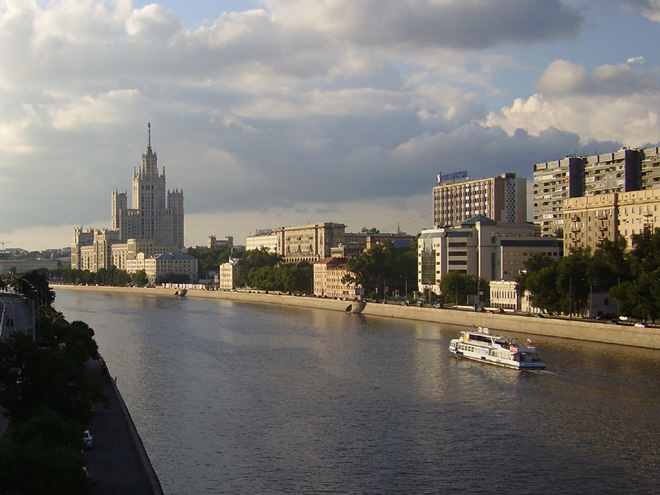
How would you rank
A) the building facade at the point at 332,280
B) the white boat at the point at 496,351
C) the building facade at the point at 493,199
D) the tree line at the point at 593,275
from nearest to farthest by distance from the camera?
the white boat at the point at 496,351 < the tree line at the point at 593,275 < the building facade at the point at 332,280 < the building facade at the point at 493,199

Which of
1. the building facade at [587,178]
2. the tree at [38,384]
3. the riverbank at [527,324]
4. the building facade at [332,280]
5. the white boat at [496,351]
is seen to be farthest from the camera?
the building facade at [332,280]

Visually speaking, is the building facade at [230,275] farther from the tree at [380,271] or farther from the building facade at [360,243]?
the tree at [380,271]

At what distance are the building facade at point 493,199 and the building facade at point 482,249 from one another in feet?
123

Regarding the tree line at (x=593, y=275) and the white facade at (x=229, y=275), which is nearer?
the tree line at (x=593, y=275)

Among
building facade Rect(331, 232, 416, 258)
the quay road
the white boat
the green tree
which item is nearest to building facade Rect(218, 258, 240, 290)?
building facade Rect(331, 232, 416, 258)

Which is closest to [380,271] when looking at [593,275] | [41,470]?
Answer: [593,275]

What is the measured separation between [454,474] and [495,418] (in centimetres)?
912

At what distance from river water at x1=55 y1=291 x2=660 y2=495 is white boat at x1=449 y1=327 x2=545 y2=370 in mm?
876

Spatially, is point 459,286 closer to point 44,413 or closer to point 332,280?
point 332,280

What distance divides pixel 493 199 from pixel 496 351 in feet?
352

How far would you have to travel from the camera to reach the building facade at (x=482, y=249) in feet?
353

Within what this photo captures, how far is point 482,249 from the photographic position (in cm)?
11269

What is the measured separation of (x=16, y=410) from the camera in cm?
2778

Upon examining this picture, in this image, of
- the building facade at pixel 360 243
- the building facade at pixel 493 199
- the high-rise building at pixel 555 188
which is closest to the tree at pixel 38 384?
the high-rise building at pixel 555 188
